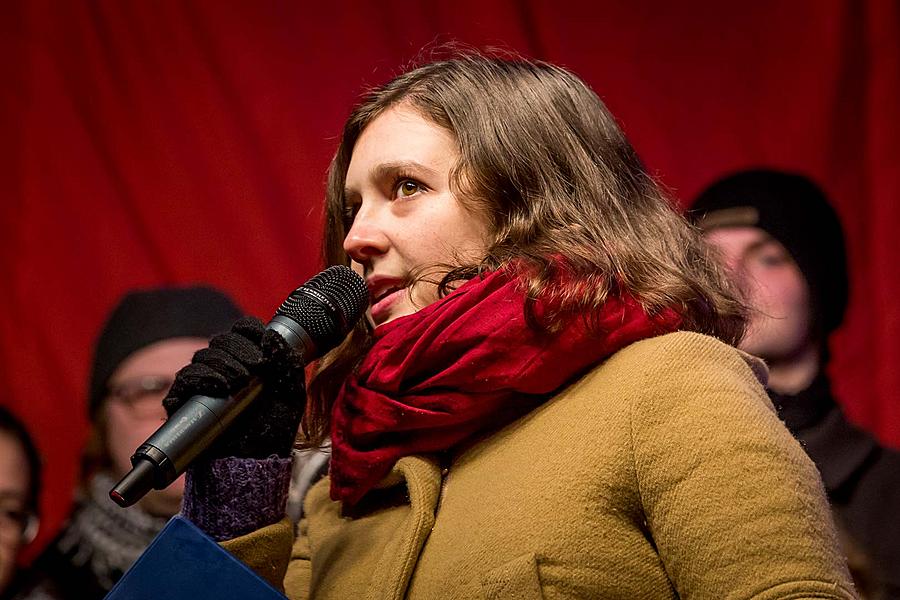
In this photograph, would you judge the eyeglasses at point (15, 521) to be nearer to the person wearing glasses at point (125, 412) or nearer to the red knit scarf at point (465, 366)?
the person wearing glasses at point (125, 412)

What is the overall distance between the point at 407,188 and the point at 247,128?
153cm

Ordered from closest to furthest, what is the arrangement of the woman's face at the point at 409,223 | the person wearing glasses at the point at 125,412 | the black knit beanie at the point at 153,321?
the woman's face at the point at 409,223, the person wearing glasses at the point at 125,412, the black knit beanie at the point at 153,321

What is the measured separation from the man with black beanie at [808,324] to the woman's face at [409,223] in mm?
906

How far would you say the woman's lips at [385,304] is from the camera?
1.40 m

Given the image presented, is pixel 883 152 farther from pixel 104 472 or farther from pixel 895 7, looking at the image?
pixel 104 472

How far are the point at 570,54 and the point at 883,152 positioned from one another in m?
0.83

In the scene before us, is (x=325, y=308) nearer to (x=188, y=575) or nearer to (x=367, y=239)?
(x=367, y=239)

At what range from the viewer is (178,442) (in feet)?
3.58

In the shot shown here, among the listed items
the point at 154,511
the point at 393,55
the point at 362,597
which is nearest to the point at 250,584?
the point at 362,597

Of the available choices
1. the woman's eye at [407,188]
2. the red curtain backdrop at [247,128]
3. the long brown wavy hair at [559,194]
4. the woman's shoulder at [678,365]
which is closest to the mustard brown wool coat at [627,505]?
the woman's shoulder at [678,365]

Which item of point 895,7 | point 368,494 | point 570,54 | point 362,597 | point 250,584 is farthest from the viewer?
point 570,54

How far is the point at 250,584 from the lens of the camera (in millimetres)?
1087

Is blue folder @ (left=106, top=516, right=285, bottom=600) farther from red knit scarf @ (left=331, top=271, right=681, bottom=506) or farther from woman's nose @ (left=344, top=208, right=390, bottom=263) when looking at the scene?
woman's nose @ (left=344, top=208, right=390, bottom=263)

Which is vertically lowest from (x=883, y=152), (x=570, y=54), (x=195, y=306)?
(x=883, y=152)
